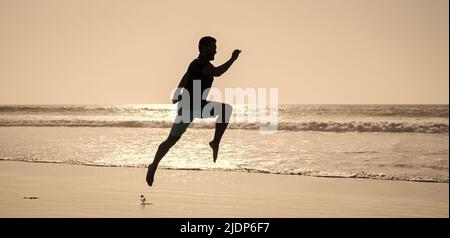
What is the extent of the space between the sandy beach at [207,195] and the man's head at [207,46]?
135 inches

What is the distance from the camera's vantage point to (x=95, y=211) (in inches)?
417

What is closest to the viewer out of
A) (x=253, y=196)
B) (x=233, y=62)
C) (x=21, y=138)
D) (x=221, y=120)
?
(x=233, y=62)

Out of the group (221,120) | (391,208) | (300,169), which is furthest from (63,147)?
(221,120)

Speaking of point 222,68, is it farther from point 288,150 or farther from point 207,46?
point 288,150

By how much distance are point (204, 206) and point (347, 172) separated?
241 inches

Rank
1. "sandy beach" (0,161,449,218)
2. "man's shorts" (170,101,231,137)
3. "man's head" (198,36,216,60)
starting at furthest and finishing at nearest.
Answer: "sandy beach" (0,161,449,218) → "man's shorts" (170,101,231,137) → "man's head" (198,36,216,60)

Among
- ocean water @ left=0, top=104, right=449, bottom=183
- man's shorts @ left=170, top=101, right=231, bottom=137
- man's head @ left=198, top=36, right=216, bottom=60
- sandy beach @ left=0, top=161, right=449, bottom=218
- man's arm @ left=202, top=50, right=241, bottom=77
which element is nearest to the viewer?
man's arm @ left=202, top=50, right=241, bottom=77

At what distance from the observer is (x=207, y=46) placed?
7633 millimetres

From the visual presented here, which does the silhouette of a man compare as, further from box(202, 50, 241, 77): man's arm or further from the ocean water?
the ocean water

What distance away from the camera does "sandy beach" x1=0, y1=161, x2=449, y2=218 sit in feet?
35.4

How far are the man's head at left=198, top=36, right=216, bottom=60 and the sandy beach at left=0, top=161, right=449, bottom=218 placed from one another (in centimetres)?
343

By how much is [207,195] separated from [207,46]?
5.34m

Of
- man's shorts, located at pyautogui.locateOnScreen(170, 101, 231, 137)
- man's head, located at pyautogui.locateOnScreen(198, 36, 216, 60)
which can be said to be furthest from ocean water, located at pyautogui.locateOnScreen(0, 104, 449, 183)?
man's head, located at pyautogui.locateOnScreen(198, 36, 216, 60)
